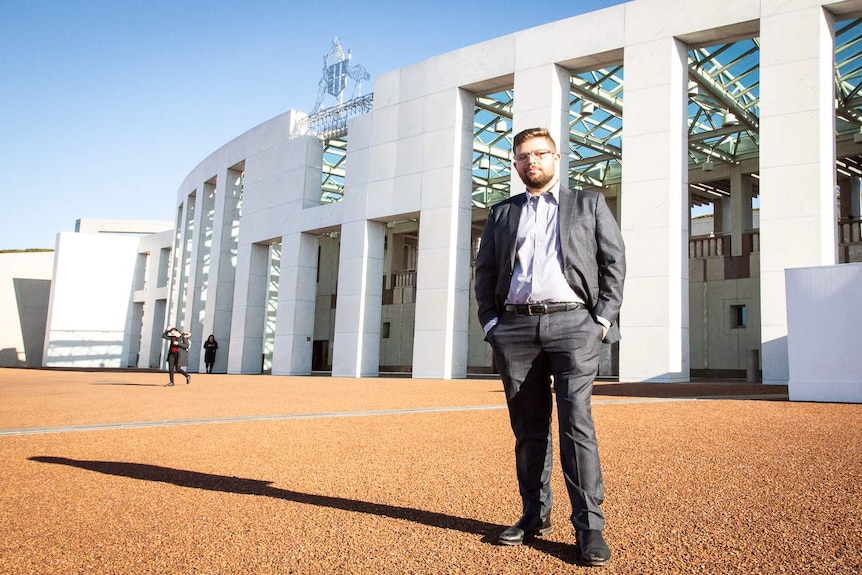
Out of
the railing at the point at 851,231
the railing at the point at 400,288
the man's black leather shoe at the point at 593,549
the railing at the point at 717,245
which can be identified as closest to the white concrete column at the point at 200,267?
the railing at the point at 400,288

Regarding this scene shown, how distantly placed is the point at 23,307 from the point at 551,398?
62.4 metres

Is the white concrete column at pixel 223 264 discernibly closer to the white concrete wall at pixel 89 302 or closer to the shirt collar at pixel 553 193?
the white concrete wall at pixel 89 302

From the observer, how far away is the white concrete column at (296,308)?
30.8 metres

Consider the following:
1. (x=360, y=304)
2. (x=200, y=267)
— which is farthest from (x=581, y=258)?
(x=200, y=267)

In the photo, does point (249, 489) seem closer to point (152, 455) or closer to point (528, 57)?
point (152, 455)

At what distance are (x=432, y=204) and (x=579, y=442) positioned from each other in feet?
73.2

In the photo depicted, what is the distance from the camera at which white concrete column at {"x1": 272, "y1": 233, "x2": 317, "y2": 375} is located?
101 ft

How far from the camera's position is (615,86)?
2570 centimetres

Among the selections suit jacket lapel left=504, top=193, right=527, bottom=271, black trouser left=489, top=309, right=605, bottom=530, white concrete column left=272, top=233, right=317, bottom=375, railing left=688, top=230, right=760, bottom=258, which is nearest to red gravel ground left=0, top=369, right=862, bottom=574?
black trouser left=489, top=309, right=605, bottom=530

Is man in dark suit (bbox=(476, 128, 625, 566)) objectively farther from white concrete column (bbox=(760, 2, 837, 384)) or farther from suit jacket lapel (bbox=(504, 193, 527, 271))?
white concrete column (bbox=(760, 2, 837, 384))

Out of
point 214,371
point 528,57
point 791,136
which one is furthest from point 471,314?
point 791,136

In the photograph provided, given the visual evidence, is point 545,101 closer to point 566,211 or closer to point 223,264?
point 566,211

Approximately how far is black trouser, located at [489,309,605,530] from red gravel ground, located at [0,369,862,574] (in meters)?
0.28

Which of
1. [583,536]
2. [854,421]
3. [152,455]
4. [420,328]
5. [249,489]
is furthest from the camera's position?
[420,328]
